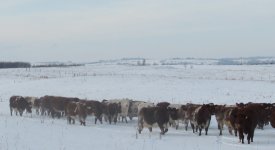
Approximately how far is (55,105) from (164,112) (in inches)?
356

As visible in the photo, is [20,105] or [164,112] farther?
[20,105]

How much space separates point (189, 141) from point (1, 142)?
6.79m

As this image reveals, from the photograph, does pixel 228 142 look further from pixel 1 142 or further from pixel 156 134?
pixel 1 142

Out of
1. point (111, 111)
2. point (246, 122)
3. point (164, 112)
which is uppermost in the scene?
point (164, 112)

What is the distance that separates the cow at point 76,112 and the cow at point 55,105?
6.16 feet

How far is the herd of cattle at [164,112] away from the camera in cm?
1809

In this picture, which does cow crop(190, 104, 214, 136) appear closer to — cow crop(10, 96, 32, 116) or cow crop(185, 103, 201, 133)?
cow crop(185, 103, 201, 133)

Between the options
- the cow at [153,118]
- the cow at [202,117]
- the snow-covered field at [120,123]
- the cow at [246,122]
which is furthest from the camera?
the cow at [153,118]

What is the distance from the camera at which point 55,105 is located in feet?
89.4

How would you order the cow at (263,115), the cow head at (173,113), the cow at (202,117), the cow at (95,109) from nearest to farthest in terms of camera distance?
the cow at (202,117), the cow at (263,115), the cow head at (173,113), the cow at (95,109)

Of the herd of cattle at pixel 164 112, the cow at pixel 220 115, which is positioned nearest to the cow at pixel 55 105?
the herd of cattle at pixel 164 112

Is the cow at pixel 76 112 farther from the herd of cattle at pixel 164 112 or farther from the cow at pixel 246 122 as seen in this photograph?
the cow at pixel 246 122

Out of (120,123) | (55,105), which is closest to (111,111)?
(120,123)

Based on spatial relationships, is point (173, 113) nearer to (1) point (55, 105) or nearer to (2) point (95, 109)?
(2) point (95, 109)
